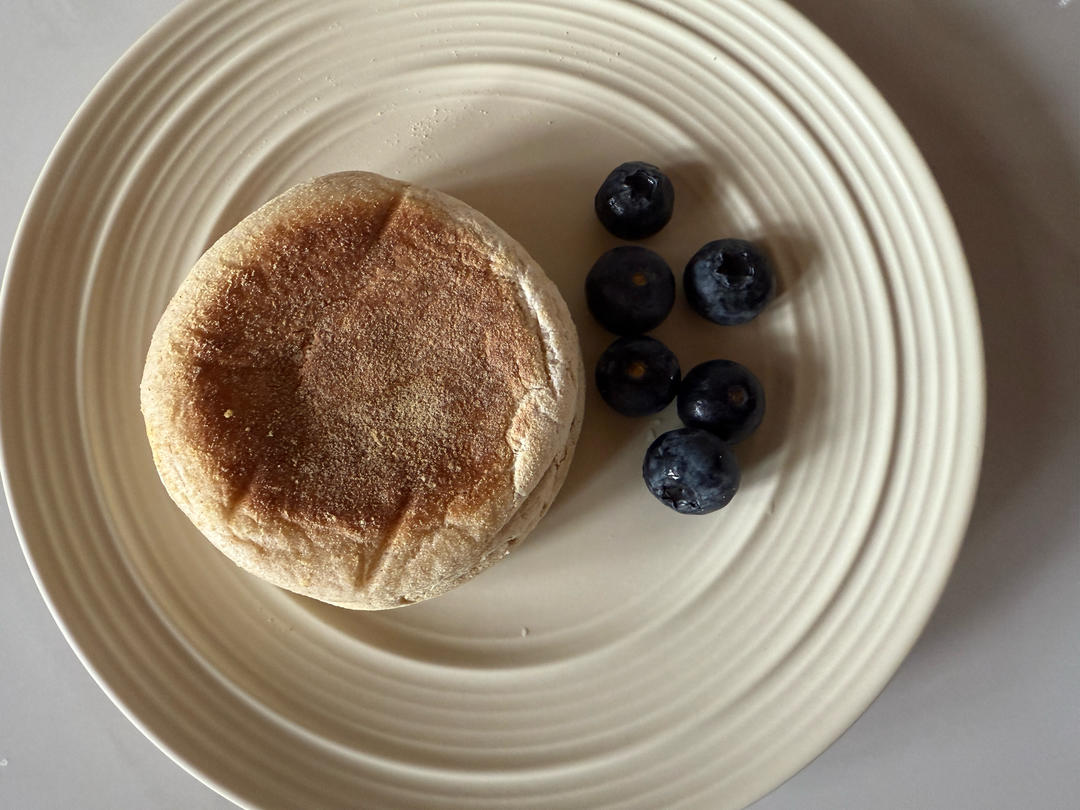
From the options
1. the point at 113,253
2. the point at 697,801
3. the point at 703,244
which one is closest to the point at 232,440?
the point at 113,253

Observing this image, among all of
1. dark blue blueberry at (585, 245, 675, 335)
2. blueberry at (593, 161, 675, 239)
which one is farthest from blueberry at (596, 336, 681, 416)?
blueberry at (593, 161, 675, 239)

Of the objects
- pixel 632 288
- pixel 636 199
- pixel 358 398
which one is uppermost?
pixel 636 199

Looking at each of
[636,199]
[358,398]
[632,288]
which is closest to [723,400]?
[632,288]

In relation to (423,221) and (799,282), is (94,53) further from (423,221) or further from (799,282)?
(799,282)

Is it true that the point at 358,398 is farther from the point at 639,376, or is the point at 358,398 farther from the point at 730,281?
the point at 730,281

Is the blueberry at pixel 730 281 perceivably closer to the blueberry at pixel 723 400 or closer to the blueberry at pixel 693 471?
the blueberry at pixel 723 400
